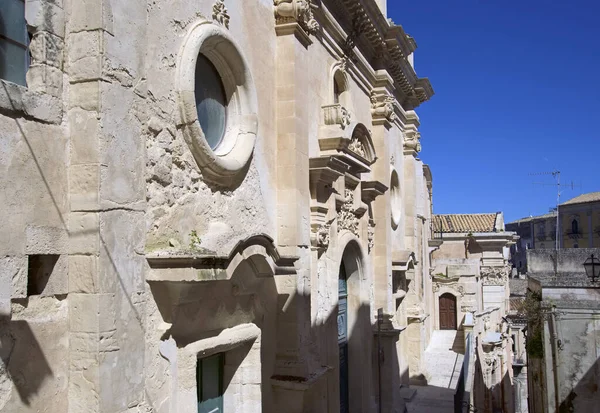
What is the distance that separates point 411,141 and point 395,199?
2.38m

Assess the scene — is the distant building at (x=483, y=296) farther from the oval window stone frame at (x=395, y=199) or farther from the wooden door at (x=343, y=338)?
the wooden door at (x=343, y=338)

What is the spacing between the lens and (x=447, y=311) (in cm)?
2675

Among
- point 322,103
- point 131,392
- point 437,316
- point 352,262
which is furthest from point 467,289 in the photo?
point 131,392

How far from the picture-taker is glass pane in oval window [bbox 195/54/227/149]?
6109 mm

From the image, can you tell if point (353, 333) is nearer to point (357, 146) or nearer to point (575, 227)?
point (357, 146)

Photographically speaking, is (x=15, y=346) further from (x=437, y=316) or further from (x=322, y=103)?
(x=437, y=316)

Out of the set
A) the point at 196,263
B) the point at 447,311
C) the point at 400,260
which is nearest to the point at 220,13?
the point at 196,263

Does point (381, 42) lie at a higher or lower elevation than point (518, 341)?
higher

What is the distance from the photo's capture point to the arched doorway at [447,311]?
26562mm

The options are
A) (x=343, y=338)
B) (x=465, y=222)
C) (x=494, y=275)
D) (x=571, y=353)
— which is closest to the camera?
(x=571, y=353)

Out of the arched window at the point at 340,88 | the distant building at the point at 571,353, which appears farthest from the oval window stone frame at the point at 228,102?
the distant building at the point at 571,353

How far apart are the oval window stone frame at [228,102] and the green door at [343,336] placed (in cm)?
520

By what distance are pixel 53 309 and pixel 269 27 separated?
5.14m

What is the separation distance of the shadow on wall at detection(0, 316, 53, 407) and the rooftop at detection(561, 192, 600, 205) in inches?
2082
